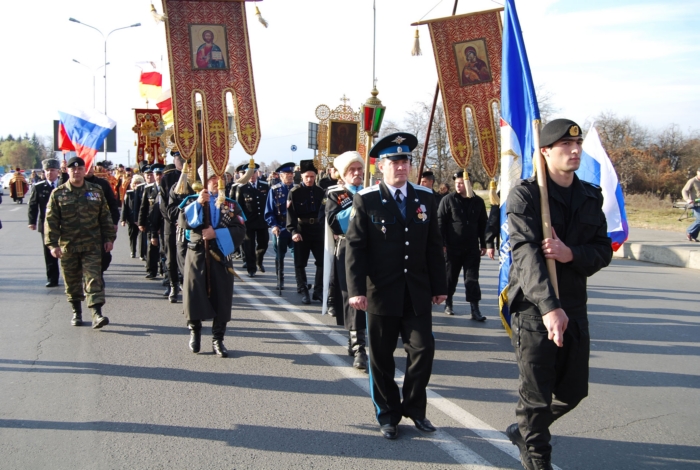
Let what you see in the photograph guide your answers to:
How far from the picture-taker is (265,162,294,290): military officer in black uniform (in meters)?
9.62

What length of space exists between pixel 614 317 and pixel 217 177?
554 centimetres

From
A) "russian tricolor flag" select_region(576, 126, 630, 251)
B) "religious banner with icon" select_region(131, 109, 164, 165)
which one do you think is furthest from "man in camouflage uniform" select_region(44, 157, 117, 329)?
"religious banner with icon" select_region(131, 109, 164, 165)

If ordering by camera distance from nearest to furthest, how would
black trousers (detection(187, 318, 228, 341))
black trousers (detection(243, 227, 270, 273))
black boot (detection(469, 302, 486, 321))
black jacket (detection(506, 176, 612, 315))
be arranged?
1. black jacket (detection(506, 176, 612, 315))
2. black trousers (detection(187, 318, 228, 341))
3. black boot (detection(469, 302, 486, 321))
4. black trousers (detection(243, 227, 270, 273))

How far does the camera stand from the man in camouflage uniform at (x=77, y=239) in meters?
7.09

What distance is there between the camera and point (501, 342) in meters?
6.66

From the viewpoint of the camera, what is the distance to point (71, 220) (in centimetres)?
714

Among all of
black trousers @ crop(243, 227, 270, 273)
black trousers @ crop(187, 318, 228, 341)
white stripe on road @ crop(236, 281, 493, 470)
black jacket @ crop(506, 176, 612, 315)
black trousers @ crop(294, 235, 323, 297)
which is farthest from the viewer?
black trousers @ crop(243, 227, 270, 273)

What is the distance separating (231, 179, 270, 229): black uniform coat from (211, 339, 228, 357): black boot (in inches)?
208

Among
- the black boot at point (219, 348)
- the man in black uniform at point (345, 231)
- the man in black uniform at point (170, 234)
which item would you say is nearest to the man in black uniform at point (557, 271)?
the man in black uniform at point (345, 231)

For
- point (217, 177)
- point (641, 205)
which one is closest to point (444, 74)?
point (217, 177)

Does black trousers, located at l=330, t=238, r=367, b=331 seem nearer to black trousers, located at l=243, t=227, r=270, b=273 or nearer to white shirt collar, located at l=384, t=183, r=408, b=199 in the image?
white shirt collar, located at l=384, t=183, r=408, b=199

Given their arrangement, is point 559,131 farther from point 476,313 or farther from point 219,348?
point 476,313

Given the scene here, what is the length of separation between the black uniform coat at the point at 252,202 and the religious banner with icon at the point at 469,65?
516 centimetres

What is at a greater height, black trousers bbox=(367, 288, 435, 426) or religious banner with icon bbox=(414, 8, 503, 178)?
religious banner with icon bbox=(414, 8, 503, 178)
